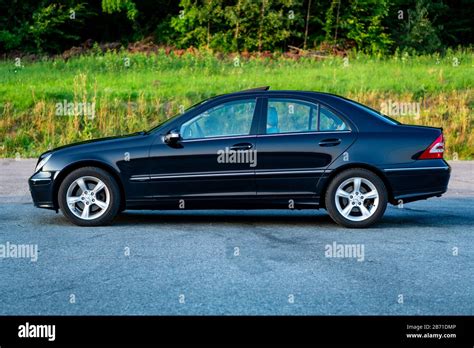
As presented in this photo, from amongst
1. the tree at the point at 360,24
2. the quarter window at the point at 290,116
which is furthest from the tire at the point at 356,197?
the tree at the point at 360,24

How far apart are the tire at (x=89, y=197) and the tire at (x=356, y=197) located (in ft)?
7.99

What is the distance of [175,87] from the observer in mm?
27078

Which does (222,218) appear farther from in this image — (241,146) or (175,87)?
(175,87)

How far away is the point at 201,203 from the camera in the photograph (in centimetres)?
1042

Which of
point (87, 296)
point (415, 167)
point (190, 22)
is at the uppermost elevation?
point (190, 22)

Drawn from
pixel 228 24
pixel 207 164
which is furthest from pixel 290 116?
pixel 228 24

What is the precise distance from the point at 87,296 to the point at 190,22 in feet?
116

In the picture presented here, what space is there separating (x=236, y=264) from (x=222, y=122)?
280cm

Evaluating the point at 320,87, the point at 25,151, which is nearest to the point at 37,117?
the point at 25,151

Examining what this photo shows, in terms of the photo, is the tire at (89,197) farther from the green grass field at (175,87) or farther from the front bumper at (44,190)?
the green grass field at (175,87)

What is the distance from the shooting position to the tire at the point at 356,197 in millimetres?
10305

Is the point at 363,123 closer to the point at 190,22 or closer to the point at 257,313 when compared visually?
the point at 257,313

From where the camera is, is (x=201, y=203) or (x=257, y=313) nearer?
(x=257, y=313)

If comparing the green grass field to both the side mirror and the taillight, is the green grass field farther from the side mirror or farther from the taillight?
the side mirror
